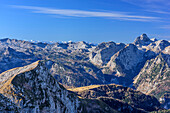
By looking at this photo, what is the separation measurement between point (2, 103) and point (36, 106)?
3149 centimetres

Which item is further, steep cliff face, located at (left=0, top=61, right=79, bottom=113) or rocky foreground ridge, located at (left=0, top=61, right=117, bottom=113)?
steep cliff face, located at (left=0, top=61, right=79, bottom=113)

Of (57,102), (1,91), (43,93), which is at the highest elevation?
(1,91)

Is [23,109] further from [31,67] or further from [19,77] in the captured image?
[31,67]

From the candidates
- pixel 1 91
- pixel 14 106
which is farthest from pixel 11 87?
pixel 14 106

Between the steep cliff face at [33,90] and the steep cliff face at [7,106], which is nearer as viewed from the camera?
the steep cliff face at [7,106]

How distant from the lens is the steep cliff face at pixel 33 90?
145 m

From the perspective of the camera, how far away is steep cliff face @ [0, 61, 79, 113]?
145 meters

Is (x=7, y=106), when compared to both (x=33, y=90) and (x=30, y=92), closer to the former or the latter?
(x=30, y=92)

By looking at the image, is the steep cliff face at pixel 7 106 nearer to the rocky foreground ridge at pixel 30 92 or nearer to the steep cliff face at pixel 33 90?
the rocky foreground ridge at pixel 30 92

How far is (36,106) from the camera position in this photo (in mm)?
155875

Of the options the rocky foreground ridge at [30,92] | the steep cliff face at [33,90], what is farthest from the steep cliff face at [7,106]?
the steep cliff face at [33,90]

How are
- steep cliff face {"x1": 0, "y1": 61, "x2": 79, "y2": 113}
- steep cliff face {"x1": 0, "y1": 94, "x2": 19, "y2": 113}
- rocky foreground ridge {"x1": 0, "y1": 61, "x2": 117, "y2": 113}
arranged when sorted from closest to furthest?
steep cliff face {"x1": 0, "y1": 94, "x2": 19, "y2": 113} → rocky foreground ridge {"x1": 0, "y1": 61, "x2": 117, "y2": 113} → steep cliff face {"x1": 0, "y1": 61, "x2": 79, "y2": 113}

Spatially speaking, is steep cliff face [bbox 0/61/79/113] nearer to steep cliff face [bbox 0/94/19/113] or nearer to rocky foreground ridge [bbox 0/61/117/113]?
rocky foreground ridge [bbox 0/61/117/113]

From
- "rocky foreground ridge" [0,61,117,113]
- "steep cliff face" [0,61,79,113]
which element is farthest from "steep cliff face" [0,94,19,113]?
"steep cliff face" [0,61,79,113]
